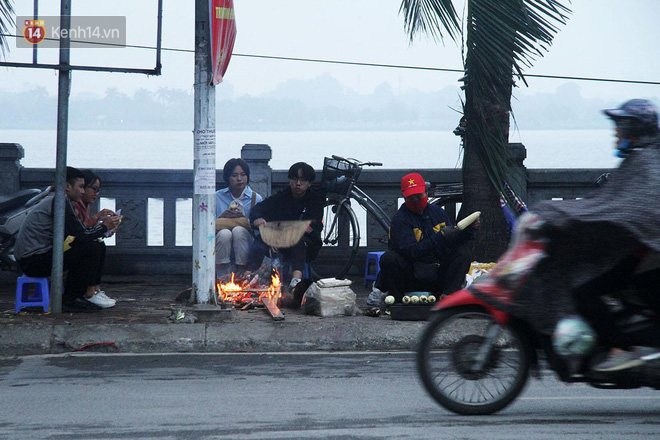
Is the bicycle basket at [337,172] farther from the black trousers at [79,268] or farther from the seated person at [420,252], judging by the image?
the black trousers at [79,268]

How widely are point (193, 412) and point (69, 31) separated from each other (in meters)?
4.58

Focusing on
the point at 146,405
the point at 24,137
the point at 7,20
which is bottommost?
the point at 146,405

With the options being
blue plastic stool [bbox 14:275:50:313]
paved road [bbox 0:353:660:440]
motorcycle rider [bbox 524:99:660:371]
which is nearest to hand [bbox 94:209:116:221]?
blue plastic stool [bbox 14:275:50:313]

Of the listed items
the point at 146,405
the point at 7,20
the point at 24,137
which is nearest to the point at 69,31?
the point at 7,20

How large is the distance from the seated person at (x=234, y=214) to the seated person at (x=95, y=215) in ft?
4.36

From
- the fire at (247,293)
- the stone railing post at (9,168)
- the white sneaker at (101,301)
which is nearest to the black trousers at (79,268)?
the white sneaker at (101,301)

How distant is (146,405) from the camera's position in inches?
228

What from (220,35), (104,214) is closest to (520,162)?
(220,35)

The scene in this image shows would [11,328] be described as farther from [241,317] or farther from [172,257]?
[172,257]

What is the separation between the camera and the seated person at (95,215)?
30.4 feet

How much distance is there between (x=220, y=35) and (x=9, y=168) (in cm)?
443

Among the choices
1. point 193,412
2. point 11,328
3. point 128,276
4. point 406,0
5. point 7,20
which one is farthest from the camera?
point 128,276

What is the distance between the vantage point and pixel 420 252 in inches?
350

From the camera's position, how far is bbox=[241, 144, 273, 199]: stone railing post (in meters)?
11.9
